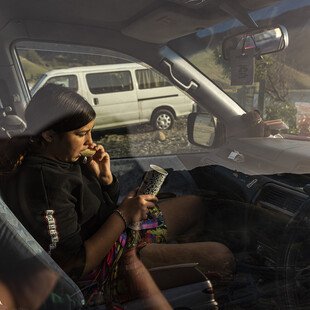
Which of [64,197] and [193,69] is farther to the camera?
[193,69]

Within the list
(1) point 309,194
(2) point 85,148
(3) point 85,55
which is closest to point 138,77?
(3) point 85,55

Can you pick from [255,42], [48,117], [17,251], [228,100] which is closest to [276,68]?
[255,42]

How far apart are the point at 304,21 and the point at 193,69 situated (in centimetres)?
63

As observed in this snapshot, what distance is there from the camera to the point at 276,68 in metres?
1.62

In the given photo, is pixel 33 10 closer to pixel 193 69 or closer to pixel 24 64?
pixel 24 64

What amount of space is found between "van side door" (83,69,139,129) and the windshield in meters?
0.35

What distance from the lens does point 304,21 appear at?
155cm

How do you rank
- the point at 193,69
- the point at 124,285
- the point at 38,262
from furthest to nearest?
1. the point at 193,69
2. the point at 124,285
3. the point at 38,262

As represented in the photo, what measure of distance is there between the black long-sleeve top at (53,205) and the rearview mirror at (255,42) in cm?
72

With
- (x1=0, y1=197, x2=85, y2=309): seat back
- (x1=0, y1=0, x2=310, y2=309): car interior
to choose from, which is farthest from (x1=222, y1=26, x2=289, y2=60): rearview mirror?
(x1=0, y1=197, x2=85, y2=309): seat back

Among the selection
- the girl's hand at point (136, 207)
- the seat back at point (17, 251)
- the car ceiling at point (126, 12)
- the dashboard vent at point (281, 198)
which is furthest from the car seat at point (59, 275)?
the car ceiling at point (126, 12)

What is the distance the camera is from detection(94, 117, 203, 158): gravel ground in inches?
75.1

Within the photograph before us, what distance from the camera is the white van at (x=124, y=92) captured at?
5.21ft

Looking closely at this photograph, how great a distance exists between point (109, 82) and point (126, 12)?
27 centimetres
